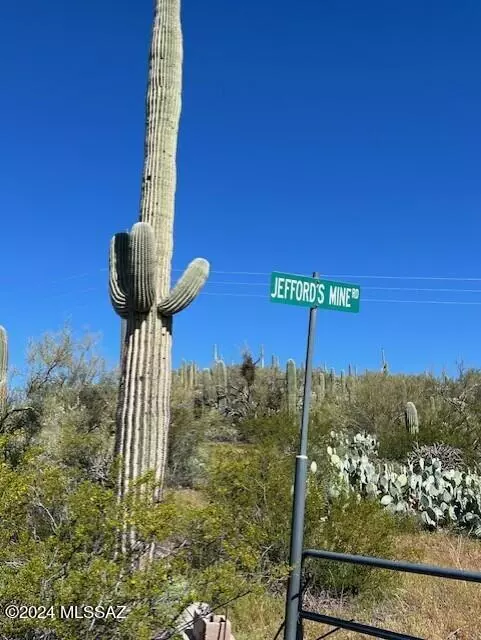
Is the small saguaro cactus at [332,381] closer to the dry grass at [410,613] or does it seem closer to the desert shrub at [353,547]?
the desert shrub at [353,547]

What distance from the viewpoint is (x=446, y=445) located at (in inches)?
543

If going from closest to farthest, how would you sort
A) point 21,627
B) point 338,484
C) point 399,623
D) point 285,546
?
point 21,627
point 399,623
point 285,546
point 338,484

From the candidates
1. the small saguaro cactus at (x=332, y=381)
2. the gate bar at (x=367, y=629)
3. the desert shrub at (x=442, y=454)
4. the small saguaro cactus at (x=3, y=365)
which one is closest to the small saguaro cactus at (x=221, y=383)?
the small saguaro cactus at (x=332, y=381)

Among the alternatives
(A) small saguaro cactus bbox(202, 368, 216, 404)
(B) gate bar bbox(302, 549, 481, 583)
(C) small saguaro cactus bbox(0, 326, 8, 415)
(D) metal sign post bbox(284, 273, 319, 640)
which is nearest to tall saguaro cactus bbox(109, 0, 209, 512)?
(D) metal sign post bbox(284, 273, 319, 640)

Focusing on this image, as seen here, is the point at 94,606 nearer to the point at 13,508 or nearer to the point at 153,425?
the point at 13,508

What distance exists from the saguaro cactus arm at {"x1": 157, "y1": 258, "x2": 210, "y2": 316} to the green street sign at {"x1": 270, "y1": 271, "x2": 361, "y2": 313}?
3201mm

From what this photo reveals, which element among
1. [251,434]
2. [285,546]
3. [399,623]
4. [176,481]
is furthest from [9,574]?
[251,434]

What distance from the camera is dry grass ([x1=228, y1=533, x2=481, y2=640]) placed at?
523cm

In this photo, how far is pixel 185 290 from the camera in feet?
23.7

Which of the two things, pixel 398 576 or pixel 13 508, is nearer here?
pixel 13 508

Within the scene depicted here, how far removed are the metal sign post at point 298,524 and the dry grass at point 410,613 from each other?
163 centimetres

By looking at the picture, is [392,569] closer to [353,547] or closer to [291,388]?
[353,547]

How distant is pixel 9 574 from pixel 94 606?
0.40 m

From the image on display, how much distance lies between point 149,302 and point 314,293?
10.7 ft
